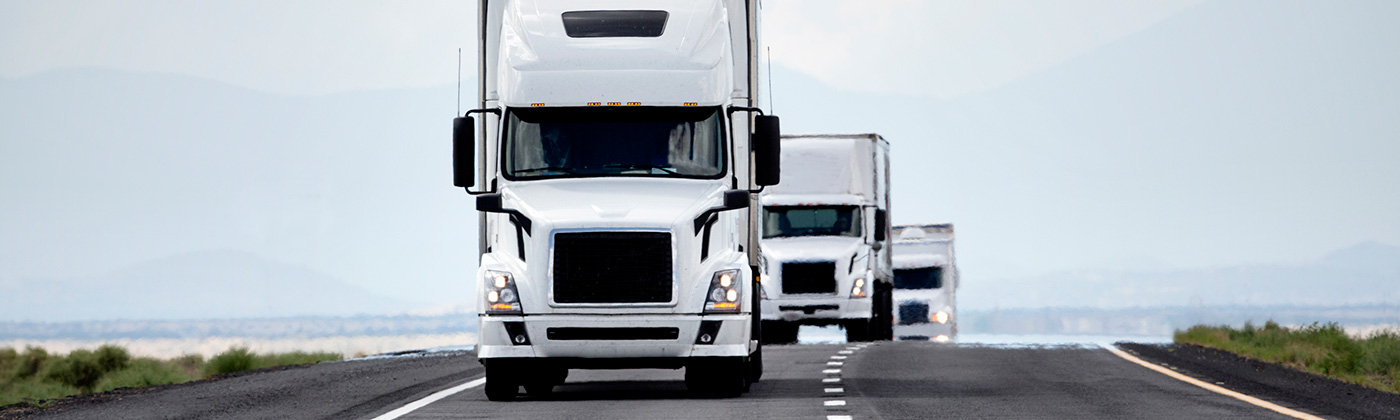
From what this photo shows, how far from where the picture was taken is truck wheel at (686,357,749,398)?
16250 mm

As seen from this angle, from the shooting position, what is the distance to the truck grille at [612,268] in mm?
15555

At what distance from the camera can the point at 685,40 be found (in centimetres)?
1619

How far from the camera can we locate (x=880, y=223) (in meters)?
34.6

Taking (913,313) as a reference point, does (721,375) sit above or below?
above

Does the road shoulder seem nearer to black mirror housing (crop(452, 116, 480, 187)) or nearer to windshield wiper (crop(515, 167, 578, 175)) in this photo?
windshield wiper (crop(515, 167, 578, 175))

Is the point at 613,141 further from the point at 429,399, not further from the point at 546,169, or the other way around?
the point at 429,399

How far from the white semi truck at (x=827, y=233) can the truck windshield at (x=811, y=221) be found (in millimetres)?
18

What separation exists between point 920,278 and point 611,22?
30752 mm

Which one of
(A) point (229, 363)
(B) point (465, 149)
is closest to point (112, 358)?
(A) point (229, 363)

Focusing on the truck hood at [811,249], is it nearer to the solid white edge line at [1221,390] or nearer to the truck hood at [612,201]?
the solid white edge line at [1221,390]

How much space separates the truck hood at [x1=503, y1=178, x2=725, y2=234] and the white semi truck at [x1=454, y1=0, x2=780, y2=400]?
0.02 m

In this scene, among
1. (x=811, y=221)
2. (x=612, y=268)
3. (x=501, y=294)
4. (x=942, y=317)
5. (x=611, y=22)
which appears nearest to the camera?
(x=612, y=268)

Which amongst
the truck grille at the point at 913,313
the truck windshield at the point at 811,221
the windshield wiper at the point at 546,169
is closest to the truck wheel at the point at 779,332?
the truck windshield at the point at 811,221

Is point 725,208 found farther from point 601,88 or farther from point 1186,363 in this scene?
point 1186,363
